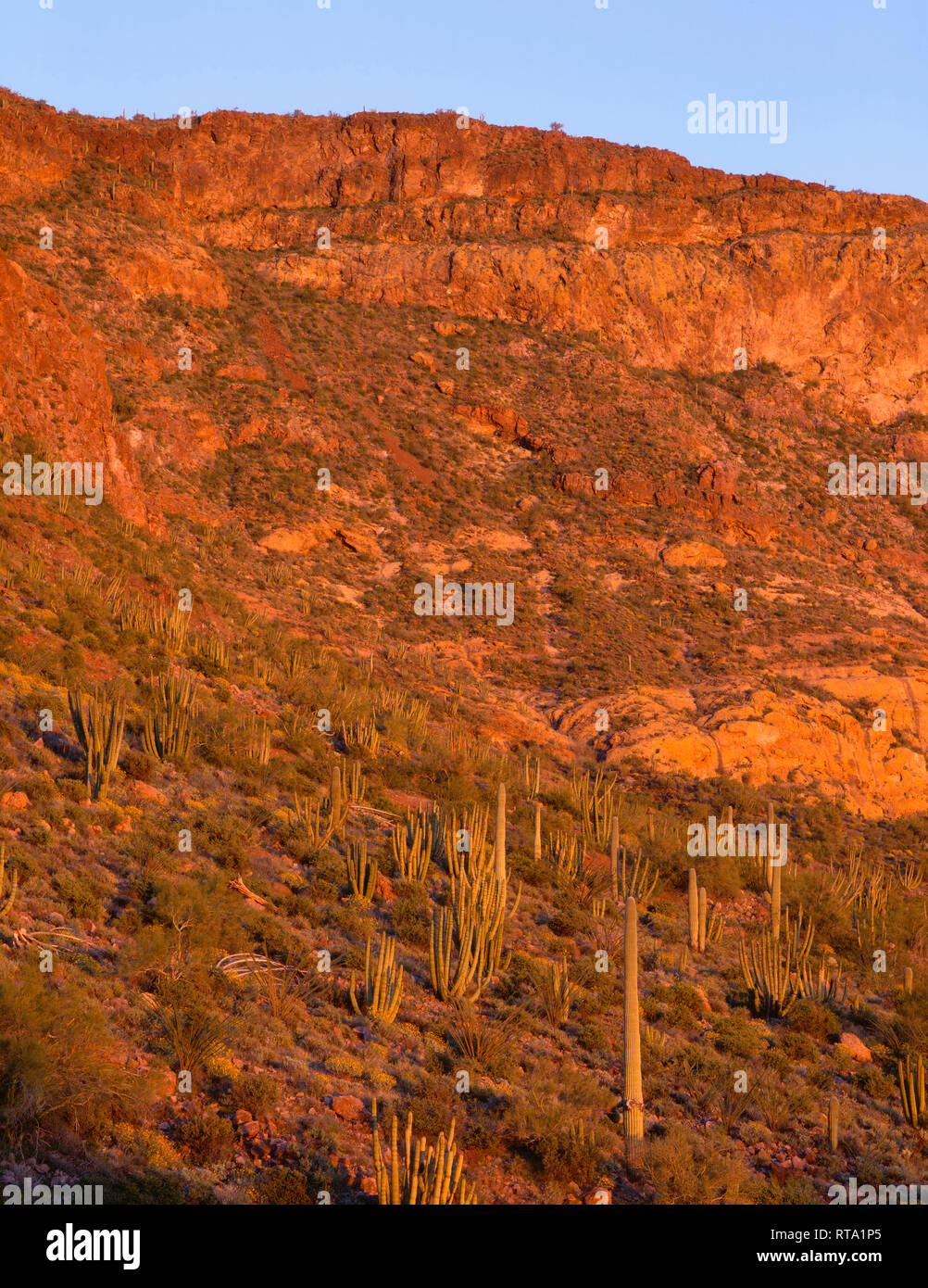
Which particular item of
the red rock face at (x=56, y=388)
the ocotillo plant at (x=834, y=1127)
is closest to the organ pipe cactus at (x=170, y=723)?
the red rock face at (x=56, y=388)

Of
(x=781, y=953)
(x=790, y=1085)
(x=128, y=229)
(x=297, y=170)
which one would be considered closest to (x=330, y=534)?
(x=128, y=229)

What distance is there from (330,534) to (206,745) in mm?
20793

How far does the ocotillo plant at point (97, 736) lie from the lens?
13328 mm

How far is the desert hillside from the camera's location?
379 inches

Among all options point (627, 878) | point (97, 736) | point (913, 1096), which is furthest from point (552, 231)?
point (913, 1096)

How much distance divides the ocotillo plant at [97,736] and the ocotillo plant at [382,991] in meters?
4.34

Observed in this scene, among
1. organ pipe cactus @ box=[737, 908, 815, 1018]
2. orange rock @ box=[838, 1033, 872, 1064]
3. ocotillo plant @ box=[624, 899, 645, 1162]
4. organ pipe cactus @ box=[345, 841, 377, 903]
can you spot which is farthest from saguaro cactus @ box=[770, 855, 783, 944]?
ocotillo plant @ box=[624, 899, 645, 1162]

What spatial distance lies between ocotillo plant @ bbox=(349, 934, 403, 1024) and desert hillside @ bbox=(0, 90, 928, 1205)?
8 cm

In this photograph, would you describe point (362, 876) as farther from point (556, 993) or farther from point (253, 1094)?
point (253, 1094)

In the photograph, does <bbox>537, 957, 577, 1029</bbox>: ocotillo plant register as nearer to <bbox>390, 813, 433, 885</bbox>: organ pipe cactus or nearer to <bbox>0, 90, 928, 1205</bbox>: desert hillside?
<bbox>0, 90, 928, 1205</bbox>: desert hillside

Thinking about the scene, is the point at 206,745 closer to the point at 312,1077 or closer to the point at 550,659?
the point at 312,1077

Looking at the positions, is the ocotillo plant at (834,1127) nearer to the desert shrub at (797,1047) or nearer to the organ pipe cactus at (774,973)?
the desert shrub at (797,1047)

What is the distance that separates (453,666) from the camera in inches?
1199

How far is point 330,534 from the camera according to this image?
36.4 meters
